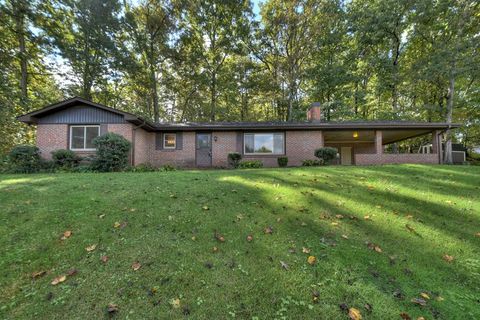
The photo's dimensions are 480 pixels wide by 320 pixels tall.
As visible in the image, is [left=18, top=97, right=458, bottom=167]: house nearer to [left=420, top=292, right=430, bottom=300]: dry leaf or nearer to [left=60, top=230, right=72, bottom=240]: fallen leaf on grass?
[left=60, top=230, right=72, bottom=240]: fallen leaf on grass

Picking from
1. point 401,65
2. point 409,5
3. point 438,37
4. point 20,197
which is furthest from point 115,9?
point 438,37

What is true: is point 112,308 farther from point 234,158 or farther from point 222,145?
point 222,145

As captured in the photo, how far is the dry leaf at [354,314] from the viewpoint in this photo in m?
2.20

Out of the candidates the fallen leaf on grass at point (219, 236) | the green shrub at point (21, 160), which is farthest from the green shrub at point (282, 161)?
the green shrub at point (21, 160)

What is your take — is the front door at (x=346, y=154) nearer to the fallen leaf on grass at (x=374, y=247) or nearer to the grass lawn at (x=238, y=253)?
the grass lawn at (x=238, y=253)

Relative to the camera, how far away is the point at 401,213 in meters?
4.52

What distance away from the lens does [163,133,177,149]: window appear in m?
13.8

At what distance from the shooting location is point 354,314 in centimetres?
223

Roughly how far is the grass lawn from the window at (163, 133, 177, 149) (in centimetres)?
830

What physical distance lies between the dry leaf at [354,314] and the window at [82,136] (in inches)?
516

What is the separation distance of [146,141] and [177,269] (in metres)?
11.6

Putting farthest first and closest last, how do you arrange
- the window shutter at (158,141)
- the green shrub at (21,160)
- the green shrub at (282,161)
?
the window shutter at (158,141) < the green shrub at (282,161) < the green shrub at (21,160)

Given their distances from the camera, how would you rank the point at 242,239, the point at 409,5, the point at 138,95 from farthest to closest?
1. the point at 138,95
2. the point at 409,5
3. the point at 242,239

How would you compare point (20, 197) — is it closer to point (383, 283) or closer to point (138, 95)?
point (383, 283)
